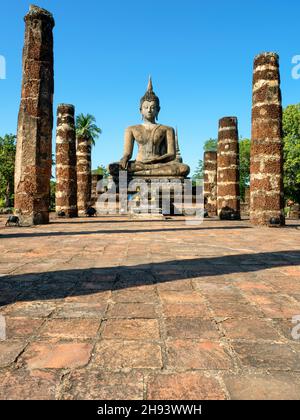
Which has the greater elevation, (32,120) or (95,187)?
(32,120)

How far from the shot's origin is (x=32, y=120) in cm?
905

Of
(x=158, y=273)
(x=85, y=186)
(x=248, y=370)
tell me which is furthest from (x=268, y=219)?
(x=85, y=186)

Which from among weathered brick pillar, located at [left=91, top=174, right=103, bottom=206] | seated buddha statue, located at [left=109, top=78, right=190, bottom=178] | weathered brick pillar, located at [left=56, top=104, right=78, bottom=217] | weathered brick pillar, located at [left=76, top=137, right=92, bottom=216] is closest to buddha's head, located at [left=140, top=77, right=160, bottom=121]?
seated buddha statue, located at [left=109, top=78, right=190, bottom=178]

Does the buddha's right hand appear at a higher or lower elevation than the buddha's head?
lower

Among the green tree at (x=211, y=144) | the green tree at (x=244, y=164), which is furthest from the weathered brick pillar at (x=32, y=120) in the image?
the green tree at (x=211, y=144)

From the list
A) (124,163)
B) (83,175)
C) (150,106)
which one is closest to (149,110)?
(150,106)

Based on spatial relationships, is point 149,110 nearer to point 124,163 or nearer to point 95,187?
point 124,163

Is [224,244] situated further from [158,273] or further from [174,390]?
[174,390]

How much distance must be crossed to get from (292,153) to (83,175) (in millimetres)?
17691

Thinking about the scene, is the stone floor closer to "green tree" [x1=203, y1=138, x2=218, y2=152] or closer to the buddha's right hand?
the buddha's right hand

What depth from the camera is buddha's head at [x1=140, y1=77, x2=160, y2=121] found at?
14602 millimetres

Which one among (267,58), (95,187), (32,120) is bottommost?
(95,187)

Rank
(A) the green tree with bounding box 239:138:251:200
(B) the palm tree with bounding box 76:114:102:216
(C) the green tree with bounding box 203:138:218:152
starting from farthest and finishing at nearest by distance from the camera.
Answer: (C) the green tree with bounding box 203:138:218:152
(A) the green tree with bounding box 239:138:251:200
(B) the palm tree with bounding box 76:114:102:216

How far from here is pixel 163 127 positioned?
14703mm
